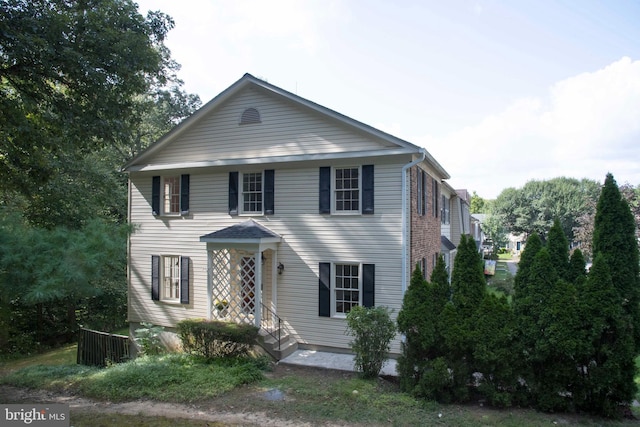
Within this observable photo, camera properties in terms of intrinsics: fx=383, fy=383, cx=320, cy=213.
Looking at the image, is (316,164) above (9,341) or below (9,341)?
above

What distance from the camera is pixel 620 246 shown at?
6918 millimetres

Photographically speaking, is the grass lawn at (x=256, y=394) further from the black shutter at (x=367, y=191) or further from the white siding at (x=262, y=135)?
the white siding at (x=262, y=135)

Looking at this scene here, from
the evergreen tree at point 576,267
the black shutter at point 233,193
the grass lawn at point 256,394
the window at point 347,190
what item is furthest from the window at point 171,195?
the evergreen tree at point 576,267

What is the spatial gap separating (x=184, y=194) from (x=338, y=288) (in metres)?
6.18

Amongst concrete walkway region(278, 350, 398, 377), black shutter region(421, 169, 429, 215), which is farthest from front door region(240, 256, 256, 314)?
black shutter region(421, 169, 429, 215)

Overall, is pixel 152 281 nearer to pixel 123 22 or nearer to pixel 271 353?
pixel 271 353

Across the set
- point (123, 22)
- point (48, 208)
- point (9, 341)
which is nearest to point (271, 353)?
point (123, 22)

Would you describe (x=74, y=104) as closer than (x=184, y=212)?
Yes

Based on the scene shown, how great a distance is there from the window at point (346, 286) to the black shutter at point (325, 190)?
1.70 meters

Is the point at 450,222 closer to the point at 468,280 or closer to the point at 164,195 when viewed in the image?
the point at 468,280

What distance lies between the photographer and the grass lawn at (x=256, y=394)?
6.29 meters

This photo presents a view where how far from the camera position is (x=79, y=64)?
30.0ft

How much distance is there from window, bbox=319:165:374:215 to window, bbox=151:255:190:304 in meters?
5.49

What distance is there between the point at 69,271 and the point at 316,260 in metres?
6.04
